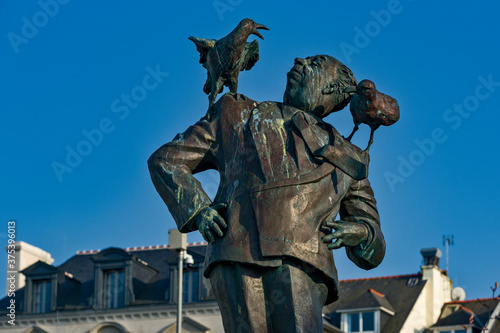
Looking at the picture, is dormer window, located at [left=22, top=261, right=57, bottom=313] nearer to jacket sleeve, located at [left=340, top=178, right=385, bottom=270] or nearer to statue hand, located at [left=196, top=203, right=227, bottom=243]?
jacket sleeve, located at [left=340, top=178, right=385, bottom=270]

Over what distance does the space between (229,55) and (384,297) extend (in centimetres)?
4157

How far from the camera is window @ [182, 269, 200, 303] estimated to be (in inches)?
1809

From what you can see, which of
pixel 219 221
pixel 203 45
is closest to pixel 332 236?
pixel 219 221

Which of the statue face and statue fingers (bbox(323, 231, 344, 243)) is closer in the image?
statue fingers (bbox(323, 231, 344, 243))

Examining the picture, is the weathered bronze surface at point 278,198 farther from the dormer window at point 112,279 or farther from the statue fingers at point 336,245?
the dormer window at point 112,279

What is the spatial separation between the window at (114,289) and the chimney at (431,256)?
44.3ft

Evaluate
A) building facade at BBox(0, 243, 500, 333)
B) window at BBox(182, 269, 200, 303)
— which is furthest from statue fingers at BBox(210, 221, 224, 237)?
window at BBox(182, 269, 200, 303)

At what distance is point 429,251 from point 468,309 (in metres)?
4.20

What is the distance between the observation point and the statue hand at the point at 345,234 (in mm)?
7711

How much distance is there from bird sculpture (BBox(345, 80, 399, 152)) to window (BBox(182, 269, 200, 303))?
38163mm

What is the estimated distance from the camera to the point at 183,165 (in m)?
8.05

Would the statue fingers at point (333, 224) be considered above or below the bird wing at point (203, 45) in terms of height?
below

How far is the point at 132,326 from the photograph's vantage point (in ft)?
153

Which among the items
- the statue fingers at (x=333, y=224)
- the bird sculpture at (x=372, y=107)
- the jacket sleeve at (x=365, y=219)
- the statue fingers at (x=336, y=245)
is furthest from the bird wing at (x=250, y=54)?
the statue fingers at (x=336, y=245)
